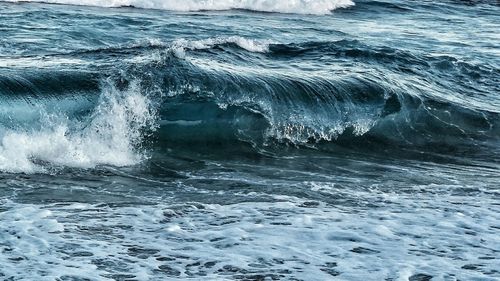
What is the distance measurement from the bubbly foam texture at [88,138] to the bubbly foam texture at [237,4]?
34.2 feet

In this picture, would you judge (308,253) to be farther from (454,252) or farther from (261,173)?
(261,173)

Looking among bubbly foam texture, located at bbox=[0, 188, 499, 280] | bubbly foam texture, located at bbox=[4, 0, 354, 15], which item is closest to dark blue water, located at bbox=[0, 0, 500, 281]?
bubbly foam texture, located at bbox=[0, 188, 499, 280]

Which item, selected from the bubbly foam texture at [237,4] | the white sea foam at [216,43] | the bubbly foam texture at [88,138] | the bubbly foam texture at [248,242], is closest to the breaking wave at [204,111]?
the bubbly foam texture at [88,138]

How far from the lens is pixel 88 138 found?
9.59 metres

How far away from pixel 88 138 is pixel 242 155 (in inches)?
66.7

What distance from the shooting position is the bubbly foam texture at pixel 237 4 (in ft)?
68.5

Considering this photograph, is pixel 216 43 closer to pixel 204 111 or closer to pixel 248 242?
pixel 204 111

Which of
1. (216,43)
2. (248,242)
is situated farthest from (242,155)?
(216,43)

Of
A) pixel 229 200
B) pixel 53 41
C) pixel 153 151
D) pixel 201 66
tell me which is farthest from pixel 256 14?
pixel 229 200

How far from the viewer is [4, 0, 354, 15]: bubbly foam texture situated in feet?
68.5

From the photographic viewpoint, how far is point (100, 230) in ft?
22.6

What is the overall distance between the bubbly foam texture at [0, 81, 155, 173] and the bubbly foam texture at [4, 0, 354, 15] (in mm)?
10430

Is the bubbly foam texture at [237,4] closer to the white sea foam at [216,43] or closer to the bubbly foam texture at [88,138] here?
the white sea foam at [216,43]

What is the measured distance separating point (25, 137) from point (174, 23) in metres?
8.88
